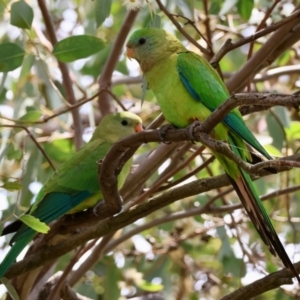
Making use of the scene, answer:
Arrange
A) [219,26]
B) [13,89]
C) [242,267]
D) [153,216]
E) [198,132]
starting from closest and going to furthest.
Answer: [198,132] < [242,267] < [219,26] < [13,89] < [153,216]

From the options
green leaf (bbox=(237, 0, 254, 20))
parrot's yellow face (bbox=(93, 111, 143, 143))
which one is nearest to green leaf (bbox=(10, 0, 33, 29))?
parrot's yellow face (bbox=(93, 111, 143, 143))

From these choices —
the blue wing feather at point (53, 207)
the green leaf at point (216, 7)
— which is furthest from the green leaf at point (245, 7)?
the blue wing feather at point (53, 207)

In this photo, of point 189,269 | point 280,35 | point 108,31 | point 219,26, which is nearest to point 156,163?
point 280,35

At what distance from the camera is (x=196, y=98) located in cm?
204

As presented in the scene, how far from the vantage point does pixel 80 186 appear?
2.44 meters

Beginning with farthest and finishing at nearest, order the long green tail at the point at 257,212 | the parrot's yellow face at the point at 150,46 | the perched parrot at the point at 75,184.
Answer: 1. the parrot's yellow face at the point at 150,46
2. the perched parrot at the point at 75,184
3. the long green tail at the point at 257,212

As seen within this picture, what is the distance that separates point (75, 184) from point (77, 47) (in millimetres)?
492

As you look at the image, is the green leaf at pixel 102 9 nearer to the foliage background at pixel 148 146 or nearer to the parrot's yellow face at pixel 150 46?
the foliage background at pixel 148 146

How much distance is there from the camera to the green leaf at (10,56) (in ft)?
7.31

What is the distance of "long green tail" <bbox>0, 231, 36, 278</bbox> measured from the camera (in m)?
2.07

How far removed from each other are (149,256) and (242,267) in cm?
54

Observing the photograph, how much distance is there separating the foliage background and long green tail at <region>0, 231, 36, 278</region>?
0.04 m

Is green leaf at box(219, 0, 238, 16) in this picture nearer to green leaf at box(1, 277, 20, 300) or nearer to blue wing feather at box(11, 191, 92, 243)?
blue wing feather at box(11, 191, 92, 243)

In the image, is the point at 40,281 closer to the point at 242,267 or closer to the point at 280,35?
the point at 242,267
